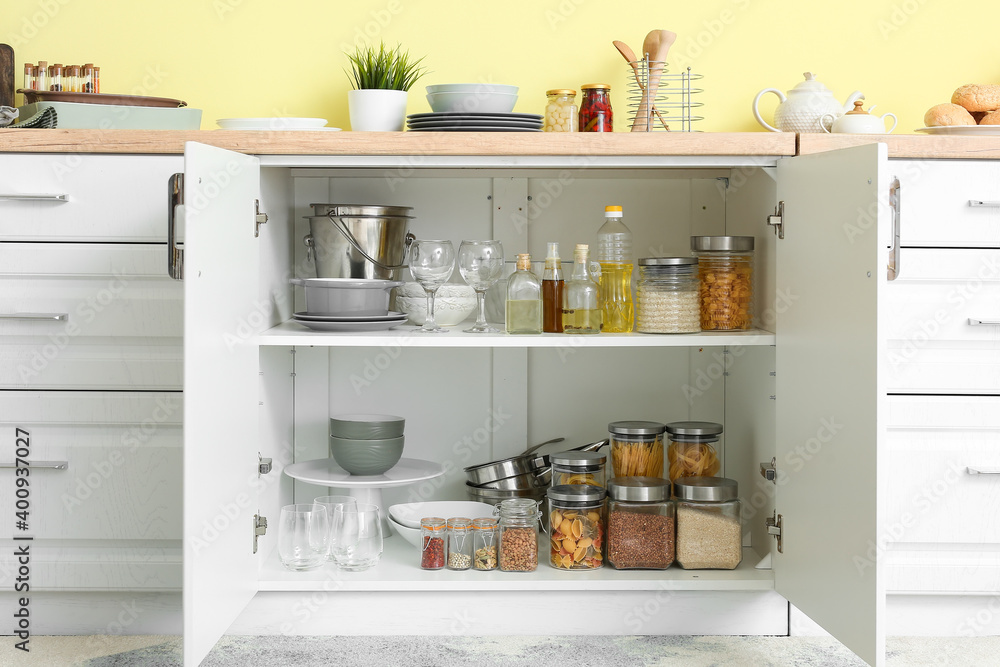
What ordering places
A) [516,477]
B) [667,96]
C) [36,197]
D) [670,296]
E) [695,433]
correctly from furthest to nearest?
[667,96] < [516,477] < [695,433] < [670,296] < [36,197]

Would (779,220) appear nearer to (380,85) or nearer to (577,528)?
(577,528)

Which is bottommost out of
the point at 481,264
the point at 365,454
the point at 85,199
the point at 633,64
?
the point at 365,454

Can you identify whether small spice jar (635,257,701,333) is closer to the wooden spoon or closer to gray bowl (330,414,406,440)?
the wooden spoon

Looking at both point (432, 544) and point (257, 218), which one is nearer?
point (257, 218)

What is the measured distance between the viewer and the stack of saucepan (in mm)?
1871

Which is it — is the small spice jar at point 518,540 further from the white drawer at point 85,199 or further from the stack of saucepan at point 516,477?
the white drawer at point 85,199

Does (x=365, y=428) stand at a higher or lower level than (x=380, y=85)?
lower

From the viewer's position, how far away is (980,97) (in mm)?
1830

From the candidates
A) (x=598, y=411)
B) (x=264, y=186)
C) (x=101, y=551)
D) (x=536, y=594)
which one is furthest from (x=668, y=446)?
(x=101, y=551)

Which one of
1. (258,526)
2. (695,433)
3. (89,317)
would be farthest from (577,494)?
(89,317)

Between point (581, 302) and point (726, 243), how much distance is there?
0.97 ft

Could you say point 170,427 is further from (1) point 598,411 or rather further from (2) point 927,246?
(2) point 927,246

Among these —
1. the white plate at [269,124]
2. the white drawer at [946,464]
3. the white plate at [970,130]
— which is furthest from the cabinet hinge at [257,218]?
the white plate at [970,130]

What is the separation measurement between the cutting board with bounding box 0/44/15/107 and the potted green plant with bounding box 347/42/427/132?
755 mm
